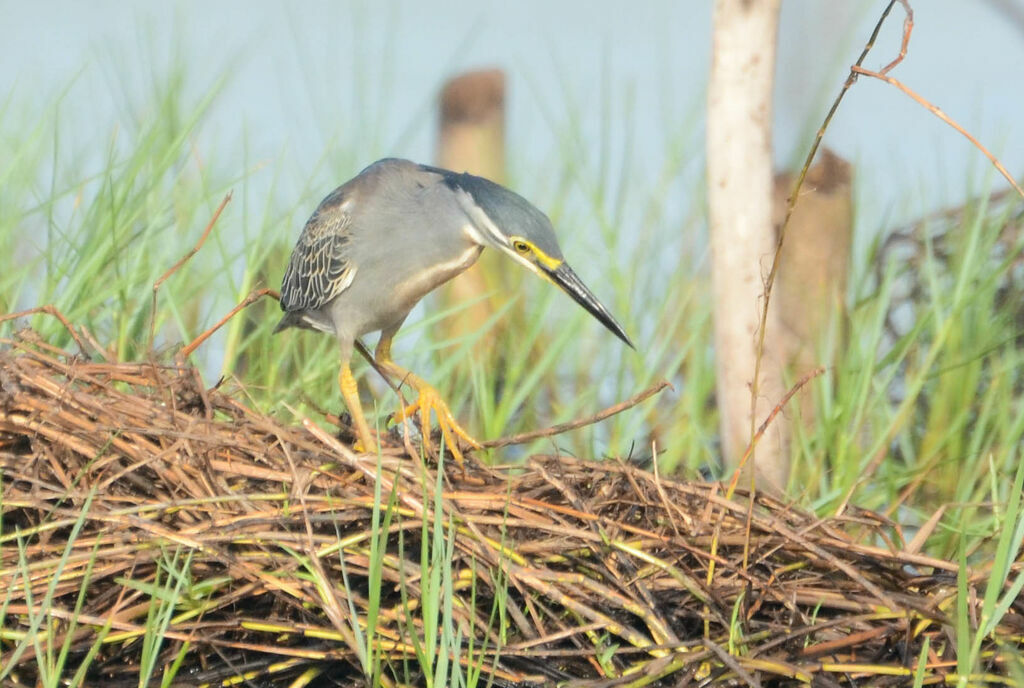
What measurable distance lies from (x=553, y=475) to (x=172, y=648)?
3.20ft

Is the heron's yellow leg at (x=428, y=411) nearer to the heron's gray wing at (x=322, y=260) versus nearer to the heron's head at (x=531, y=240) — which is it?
the heron's gray wing at (x=322, y=260)

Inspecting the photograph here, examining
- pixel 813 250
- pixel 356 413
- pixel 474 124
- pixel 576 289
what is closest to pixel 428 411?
pixel 356 413

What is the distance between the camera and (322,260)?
169 inches

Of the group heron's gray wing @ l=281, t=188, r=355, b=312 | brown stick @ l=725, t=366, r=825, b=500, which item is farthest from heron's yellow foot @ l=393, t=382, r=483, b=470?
brown stick @ l=725, t=366, r=825, b=500

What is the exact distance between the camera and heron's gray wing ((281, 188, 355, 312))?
4.20 meters

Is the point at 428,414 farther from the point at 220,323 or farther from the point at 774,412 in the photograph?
the point at 774,412

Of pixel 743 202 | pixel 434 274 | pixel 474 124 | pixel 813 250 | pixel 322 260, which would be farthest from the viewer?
pixel 474 124

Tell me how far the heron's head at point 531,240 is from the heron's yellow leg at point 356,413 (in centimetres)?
63

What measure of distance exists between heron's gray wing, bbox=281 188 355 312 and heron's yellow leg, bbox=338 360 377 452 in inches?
10.3

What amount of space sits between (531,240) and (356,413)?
2.46ft

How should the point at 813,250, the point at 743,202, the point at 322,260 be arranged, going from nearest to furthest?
the point at 322,260, the point at 743,202, the point at 813,250

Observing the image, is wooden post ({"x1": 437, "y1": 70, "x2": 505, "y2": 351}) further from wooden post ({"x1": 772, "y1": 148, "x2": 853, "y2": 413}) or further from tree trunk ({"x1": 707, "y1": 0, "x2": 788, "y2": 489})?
tree trunk ({"x1": 707, "y1": 0, "x2": 788, "y2": 489})

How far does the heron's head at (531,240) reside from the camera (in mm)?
3613

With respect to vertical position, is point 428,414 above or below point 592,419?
below
